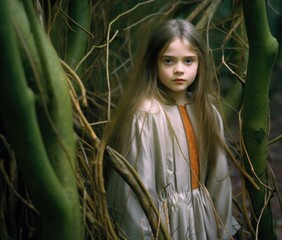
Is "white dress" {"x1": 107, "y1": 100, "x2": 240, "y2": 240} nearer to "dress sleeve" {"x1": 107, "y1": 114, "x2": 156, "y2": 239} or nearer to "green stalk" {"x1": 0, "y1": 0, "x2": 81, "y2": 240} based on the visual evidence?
"dress sleeve" {"x1": 107, "y1": 114, "x2": 156, "y2": 239}

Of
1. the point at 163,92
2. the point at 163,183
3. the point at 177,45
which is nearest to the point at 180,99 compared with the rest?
the point at 163,92

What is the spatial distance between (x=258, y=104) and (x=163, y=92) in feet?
1.17

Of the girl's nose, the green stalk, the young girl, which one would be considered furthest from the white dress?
the green stalk

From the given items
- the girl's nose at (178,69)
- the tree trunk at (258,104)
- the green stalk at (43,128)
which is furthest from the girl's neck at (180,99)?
the green stalk at (43,128)

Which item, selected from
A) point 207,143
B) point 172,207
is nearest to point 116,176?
point 172,207

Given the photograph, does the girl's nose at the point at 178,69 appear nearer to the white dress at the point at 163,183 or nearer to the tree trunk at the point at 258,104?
the white dress at the point at 163,183

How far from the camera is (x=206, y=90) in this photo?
203 centimetres

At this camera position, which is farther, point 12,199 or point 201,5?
point 201,5

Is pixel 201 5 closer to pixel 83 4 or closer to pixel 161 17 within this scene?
pixel 161 17

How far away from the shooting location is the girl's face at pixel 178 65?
1894mm

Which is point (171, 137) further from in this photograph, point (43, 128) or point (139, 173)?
point (43, 128)

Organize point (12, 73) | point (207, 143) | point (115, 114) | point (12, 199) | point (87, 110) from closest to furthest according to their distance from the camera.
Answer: point (12, 73) < point (12, 199) < point (115, 114) < point (207, 143) < point (87, 110)

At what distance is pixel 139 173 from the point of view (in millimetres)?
1859

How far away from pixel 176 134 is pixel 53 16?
61 cm
